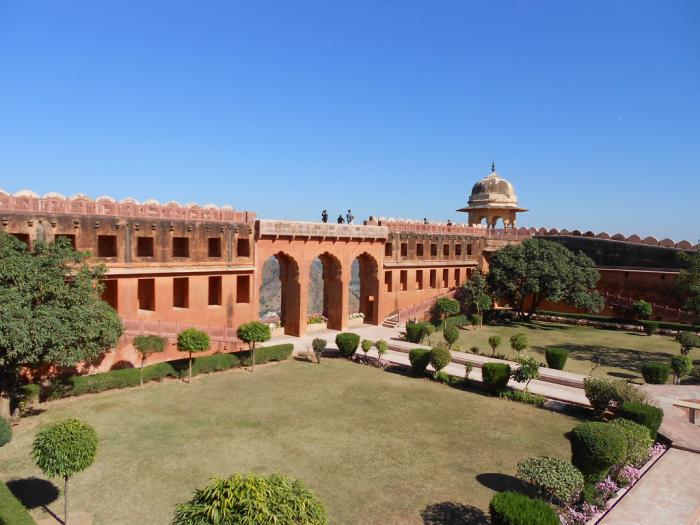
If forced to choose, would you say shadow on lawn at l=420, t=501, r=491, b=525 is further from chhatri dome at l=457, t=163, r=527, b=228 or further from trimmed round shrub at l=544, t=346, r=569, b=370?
chhatri dome at l=457, t=163, r=527, b=228

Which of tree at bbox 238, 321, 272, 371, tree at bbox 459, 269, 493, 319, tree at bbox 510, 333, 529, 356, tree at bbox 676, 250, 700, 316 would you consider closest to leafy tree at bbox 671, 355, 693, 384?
tree at bbox 676, 250, 700, 316

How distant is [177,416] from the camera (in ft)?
58.7

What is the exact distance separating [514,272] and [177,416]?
2842 cm

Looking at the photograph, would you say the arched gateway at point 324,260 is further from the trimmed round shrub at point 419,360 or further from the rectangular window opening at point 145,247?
the trimmed round shrub at point 419,360

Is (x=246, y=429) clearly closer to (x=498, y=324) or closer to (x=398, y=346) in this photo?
(x=398, y=346)

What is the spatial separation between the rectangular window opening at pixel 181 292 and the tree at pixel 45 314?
818cm

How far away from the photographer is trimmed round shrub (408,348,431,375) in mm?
23281

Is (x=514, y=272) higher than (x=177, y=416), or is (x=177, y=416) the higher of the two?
(x=514, y=272)

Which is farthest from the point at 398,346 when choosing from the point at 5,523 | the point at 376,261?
the point at 5,523

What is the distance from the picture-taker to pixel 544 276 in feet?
122

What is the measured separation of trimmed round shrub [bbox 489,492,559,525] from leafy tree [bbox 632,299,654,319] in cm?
3319

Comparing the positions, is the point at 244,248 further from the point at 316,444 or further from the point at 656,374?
the point at 656,374

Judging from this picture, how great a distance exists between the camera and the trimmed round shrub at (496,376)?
2053 centimetres

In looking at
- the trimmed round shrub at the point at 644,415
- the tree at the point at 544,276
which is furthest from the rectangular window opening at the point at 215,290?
the tree at the point at 544,276
